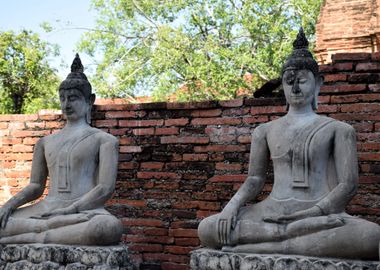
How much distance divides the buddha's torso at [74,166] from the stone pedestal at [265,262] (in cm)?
113

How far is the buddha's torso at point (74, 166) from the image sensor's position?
4.43 meters

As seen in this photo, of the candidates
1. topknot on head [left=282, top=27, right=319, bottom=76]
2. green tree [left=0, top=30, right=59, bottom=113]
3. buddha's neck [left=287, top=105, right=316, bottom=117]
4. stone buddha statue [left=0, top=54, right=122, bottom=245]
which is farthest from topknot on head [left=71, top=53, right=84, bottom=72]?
green tree [left=0, top=30, right=59, bottom=113]

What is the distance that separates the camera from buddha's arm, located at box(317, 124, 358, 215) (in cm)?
358

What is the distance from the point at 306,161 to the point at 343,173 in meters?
0.24

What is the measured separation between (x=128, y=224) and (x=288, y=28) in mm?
8842

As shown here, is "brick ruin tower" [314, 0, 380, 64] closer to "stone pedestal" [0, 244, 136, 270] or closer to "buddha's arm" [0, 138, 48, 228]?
"buddha's arm" [0, 138, 48, 228]

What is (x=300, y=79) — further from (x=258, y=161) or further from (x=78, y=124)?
(x=78, y=124)

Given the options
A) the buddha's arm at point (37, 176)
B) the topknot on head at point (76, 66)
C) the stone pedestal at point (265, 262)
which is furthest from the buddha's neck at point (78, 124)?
the stone pedestal at point (265, 262)

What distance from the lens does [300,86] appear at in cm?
394

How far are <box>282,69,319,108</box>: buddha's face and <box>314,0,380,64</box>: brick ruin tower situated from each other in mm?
5797

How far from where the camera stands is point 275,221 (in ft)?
11.9

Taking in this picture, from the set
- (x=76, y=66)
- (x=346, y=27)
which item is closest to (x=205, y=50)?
(x=346, y=27)

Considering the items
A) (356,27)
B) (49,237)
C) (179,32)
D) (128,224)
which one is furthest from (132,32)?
(49,237)

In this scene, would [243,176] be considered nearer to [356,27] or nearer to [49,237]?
[49,237]
